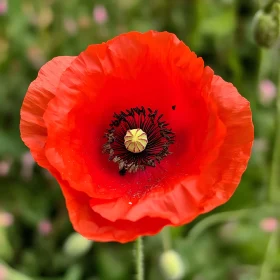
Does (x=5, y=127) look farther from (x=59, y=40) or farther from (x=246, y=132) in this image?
(x=246, y=132)

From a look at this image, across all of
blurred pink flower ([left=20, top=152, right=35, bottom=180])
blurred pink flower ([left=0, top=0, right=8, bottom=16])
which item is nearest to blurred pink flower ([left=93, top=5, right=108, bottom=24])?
blurred pink flower ([left=0, top=0, right=8, bottom=16])

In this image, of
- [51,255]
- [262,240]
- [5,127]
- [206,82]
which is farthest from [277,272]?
[5,127]

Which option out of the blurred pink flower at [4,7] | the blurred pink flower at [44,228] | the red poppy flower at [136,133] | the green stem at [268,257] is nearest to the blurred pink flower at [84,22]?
the blurred pink flower at [4,7]

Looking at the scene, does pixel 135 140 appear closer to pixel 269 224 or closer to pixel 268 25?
pixel 268 25

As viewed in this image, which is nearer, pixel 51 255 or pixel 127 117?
pixel 127 117

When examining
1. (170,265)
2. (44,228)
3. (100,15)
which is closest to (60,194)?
(44,228)

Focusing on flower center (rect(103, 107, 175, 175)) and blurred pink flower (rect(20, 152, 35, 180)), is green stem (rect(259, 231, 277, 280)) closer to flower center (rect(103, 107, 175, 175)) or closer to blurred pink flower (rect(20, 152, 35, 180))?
flower center (rect(103, 107, 175, 175))

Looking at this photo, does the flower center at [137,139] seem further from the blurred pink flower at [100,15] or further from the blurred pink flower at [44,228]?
the blurred pink flower at [100,15]
